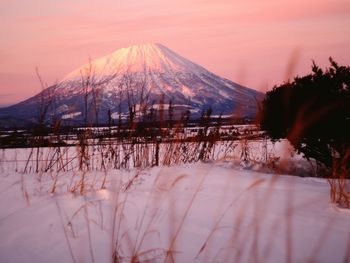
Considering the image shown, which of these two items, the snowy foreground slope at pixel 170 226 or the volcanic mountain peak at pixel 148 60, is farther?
the volcanic mountain peak at pixel 148 60

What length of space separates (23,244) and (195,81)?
9427 cm

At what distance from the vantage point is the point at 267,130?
6297 millimetres

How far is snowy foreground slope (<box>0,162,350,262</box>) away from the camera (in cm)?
163

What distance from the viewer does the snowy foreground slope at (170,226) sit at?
163 cm

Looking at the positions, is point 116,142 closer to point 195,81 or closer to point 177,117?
point 177,117

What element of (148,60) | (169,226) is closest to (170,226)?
(169,226)

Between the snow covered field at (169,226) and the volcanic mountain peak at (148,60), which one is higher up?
the volcanic mountain peak at (148,60)

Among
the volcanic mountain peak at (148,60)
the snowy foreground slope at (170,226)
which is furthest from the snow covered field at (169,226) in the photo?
the volcanic mountain peak at (148,60)

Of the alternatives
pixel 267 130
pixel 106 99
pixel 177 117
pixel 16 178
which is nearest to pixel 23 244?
pixel 16 178

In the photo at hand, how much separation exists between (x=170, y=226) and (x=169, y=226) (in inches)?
10.5

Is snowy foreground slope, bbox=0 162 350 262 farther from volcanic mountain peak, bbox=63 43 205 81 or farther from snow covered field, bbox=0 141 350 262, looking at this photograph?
volcanic mountain peak, bbox=63 43 205 81

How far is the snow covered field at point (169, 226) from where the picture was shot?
5.34ft

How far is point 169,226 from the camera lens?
1933 millimetres

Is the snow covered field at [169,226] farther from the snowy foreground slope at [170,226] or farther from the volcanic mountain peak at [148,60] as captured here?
the volcanic mountain peak at [148,60]
